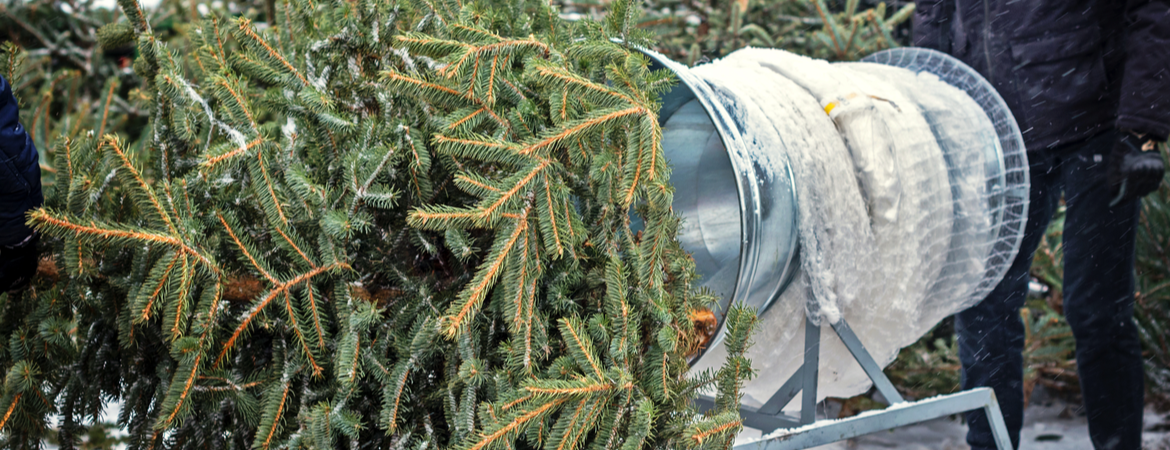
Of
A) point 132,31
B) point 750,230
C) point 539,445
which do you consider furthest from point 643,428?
point 132,31

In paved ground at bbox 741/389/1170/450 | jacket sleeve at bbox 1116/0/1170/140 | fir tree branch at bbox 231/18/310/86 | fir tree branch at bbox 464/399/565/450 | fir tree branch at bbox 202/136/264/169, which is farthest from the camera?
paved ground at bbox 741/389/1170/450

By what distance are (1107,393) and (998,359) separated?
33 centimetres

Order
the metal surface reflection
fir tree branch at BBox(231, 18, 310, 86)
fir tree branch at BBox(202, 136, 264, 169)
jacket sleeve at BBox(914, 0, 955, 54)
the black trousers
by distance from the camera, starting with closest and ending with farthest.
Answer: fir tree branch at BBox(202, 136, 264, 169), fir tree branch at BBox(231, 18, 310, 86), the metal surface reflection, the black trousers, jacket sleeve at BBox(914, 0, 955, 54)

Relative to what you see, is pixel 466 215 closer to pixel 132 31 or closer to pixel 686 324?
pixel 686 324

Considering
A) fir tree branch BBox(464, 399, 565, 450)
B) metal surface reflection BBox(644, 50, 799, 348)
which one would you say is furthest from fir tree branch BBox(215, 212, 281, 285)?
metal surface reflection BBox(644, 50, 799, 348)

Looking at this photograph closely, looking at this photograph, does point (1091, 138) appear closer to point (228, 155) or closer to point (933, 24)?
point (933, 24)

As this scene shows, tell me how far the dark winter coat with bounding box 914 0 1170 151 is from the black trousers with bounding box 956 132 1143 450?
0.11m

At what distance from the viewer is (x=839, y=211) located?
1.51m

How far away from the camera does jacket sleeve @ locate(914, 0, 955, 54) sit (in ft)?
8.32

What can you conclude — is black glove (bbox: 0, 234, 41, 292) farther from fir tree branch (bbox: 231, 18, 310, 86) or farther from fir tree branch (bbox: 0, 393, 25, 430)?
fir tree branch (bbox: 231, 18, 310, 86)

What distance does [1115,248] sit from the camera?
2166 millimetres

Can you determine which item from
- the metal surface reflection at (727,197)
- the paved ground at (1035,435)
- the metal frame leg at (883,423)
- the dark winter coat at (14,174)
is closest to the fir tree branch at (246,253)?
the dark winter coat at (14,174)

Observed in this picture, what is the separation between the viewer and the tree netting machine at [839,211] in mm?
1463

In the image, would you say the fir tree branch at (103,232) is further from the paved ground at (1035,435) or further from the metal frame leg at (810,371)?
the paved ground at (1035,435)
